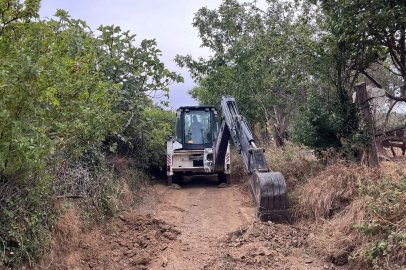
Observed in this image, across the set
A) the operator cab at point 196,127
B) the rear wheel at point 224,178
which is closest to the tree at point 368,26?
the rear wheel at point 224,178

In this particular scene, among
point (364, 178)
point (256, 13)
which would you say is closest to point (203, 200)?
point (364, 178)

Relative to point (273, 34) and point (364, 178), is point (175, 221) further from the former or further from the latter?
point (273, 34)


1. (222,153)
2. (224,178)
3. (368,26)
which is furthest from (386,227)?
(224,178)

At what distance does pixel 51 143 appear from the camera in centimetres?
362

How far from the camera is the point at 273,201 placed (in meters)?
6.74

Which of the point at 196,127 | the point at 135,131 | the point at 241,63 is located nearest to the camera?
the point at 135,131

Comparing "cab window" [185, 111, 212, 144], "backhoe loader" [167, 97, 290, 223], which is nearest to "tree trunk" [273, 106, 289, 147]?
"cab window" [185, 111, 212, 144]

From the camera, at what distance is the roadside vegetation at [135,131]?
382 centimetres

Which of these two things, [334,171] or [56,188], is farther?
[334,171]

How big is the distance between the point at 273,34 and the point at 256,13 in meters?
4.06

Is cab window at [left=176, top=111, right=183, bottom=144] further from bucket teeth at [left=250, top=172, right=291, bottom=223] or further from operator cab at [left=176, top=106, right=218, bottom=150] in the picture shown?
bucket teeth at [left=250, top=172, right=291, bottom=223]

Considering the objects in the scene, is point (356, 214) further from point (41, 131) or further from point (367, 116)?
point (41, 131)

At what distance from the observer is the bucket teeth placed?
264 inches

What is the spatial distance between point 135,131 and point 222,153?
9.01 feet
